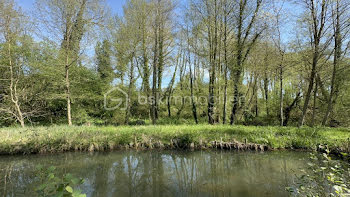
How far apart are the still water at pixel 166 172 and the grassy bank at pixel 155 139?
54cm

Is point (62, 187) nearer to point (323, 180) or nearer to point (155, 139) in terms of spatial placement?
point (323, 180)

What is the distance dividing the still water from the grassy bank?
0.54 meters

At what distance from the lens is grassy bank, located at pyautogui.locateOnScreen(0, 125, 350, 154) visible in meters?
7.84

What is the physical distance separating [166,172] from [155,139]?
10.4 feet

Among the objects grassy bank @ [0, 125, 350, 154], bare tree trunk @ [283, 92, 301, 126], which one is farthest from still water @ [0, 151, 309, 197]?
bare tree trunk @ [283, 92, 301, 126]

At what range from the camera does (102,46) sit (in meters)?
14.4

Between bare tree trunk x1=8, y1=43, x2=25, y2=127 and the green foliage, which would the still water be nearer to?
the green foliage

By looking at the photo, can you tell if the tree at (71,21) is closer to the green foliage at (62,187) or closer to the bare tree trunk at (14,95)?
the bare tree trunk at (14,95)

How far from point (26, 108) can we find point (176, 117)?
1212 centimetres

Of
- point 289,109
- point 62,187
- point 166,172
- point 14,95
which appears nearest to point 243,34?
point 289,109

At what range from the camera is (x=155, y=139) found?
8.90m

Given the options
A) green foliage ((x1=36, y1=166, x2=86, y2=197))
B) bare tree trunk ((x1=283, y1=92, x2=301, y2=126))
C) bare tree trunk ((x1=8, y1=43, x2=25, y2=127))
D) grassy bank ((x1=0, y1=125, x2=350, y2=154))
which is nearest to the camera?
green foliage ((x1=36, y1=166, x2=86, y2=197))

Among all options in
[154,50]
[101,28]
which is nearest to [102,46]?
[101,28]

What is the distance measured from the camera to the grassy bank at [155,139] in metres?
7.84
